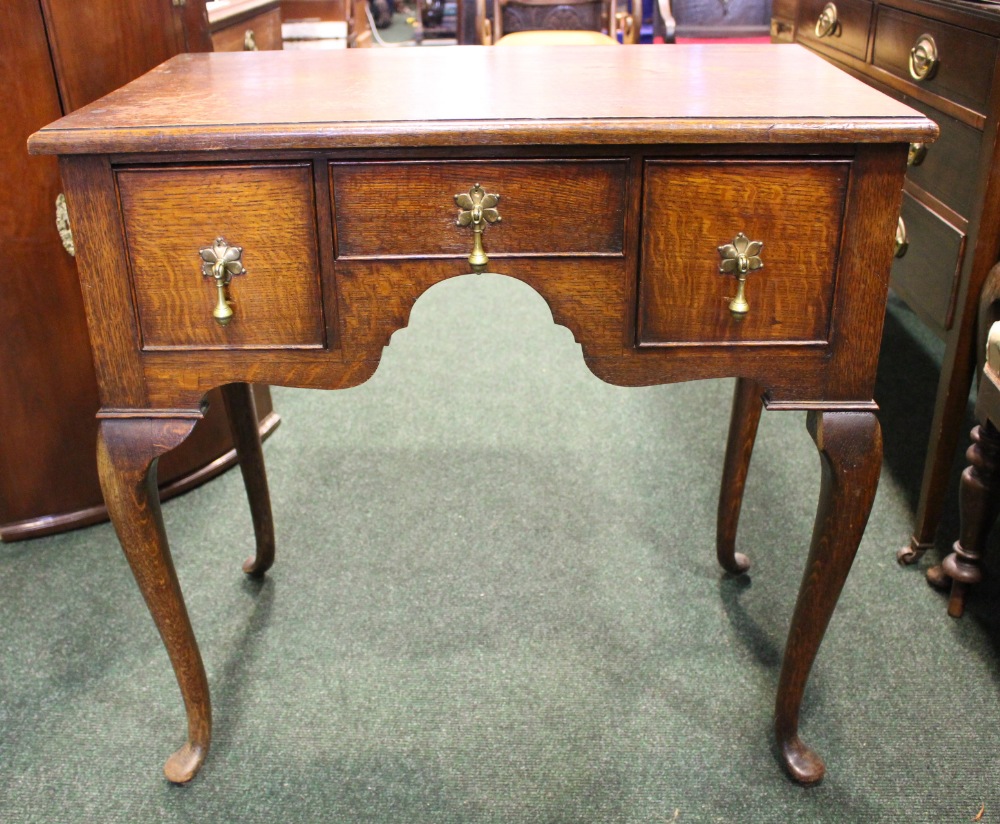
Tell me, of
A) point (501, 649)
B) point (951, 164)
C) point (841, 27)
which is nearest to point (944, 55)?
point (951, 164)

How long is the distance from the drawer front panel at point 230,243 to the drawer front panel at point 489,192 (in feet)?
0.18

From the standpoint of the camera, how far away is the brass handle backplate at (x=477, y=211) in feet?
3.78

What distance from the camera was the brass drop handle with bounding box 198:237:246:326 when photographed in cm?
117

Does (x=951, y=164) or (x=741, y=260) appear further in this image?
(x=951, y=164)

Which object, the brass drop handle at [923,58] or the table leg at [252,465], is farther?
the brass drop handle at [923,58]

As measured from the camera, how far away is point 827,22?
2.40m

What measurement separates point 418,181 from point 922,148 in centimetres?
119

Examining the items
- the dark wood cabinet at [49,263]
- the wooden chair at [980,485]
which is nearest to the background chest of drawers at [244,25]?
the dark wood cabinet at [49,263]

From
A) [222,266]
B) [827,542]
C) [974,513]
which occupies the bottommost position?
[974,513]

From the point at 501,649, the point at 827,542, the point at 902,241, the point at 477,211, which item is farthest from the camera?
the point at 902,241

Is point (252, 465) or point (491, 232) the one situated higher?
point (491, 232)

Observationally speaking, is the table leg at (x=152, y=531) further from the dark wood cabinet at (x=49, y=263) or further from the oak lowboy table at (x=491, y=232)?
Answer: the dark wood cabinet at (x=49, y=263)

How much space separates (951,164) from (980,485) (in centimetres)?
57

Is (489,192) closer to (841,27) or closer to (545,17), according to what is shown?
(841,27)
